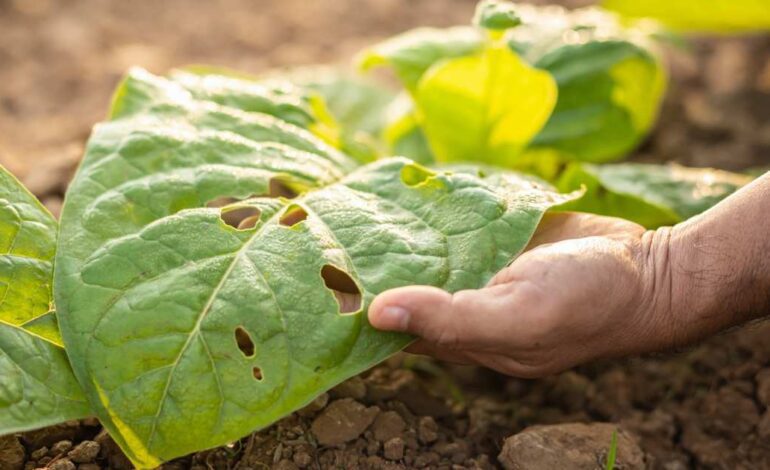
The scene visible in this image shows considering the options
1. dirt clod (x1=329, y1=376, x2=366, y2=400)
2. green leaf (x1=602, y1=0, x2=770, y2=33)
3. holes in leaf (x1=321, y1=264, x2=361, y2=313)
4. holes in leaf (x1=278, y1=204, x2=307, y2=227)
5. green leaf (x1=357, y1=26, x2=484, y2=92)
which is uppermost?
green leaf (x1=602, y1=0, x2=770, y2=33)

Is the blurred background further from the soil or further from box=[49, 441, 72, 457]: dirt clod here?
box=[49, 441, 72, 457]: dirt clod

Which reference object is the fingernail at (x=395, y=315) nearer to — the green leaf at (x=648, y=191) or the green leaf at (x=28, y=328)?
the green leaf at (x=28, y=328)

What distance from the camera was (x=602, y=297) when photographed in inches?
59.3

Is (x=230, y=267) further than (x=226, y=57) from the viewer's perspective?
No

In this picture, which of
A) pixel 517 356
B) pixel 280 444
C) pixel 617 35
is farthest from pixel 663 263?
pixel 617 35

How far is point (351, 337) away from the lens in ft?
4.83

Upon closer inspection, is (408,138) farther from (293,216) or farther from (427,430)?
(427,430)

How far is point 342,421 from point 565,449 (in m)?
0.41

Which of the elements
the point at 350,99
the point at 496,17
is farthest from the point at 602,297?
the point at 350,99

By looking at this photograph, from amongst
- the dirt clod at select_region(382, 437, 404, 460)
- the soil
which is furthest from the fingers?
the dirt clod at select_region(382, 437, 404, 460)

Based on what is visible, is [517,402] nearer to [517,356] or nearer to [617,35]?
[517,356]

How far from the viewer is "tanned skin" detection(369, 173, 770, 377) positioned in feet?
4.71

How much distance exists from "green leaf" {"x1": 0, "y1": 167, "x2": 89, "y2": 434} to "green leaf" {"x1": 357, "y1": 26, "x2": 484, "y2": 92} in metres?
0.99

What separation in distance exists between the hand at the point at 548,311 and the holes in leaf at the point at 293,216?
35 cm
